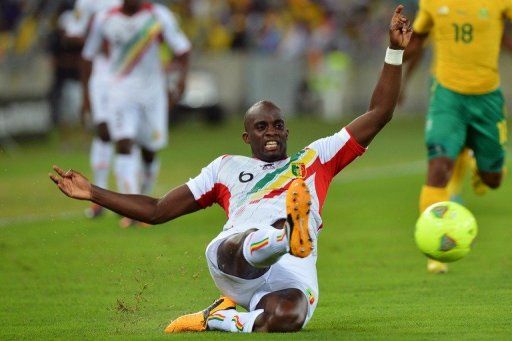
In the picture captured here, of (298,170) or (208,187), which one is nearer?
(298,170)

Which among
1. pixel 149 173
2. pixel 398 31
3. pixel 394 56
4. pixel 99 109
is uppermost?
pixel 398 31

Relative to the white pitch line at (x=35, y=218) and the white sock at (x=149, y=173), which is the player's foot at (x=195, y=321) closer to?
the white pitch line at (x=35, y=218)

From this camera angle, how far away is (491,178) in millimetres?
12977


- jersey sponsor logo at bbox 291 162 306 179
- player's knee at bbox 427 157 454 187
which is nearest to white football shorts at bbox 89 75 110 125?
player's knee at bbox 427 157 454 187

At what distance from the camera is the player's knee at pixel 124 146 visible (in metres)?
16.0

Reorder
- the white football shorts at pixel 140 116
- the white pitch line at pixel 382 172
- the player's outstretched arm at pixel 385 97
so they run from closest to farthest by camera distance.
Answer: the player's outstretched arm at pixel 385 97 < the white football shorts at pixel 140 116 < the white pitch line at pixel 382 172

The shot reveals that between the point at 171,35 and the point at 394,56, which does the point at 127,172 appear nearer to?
the point at 171,35

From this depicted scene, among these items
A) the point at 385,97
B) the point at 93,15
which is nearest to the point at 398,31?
the point at 385,97

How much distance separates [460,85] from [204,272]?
2.90 metres

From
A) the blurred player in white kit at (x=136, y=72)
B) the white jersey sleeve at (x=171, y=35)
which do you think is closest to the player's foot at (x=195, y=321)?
the blurred player in white kit at (x=136, y=72)

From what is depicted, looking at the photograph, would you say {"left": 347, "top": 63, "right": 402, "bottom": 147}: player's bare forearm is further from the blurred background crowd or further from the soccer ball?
the blurred background crowd

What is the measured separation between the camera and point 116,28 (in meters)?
16.3

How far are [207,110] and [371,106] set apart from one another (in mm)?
24409

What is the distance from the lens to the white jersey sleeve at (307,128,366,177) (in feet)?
29.8
